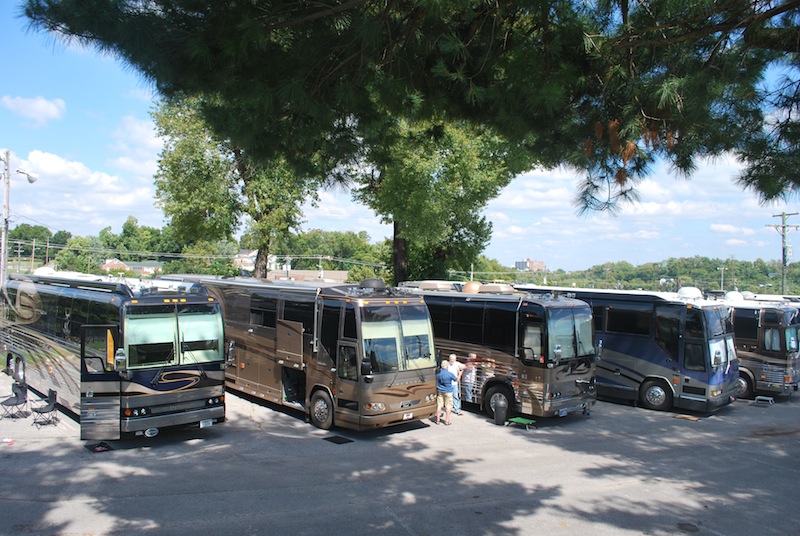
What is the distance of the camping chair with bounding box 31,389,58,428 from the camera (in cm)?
1216

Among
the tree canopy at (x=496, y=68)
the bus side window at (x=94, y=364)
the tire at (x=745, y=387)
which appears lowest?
the tire at (x=745, y=387)

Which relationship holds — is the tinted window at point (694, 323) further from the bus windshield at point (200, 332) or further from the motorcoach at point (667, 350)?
the bus windshield at point (200, 332)

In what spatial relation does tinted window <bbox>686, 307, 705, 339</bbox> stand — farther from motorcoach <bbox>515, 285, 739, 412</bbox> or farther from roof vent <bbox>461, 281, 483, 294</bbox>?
roof vent <bbox>461, 281, 483, 294</bbox>

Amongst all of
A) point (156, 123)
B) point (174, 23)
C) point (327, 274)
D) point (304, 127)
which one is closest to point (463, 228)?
point (156, 123)

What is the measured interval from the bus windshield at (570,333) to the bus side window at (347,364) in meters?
4.61

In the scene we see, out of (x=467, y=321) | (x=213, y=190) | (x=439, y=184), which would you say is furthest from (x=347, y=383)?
(x=213, y=190)

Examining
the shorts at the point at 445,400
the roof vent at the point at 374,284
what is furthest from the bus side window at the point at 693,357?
the roof vent at the point at 374,284

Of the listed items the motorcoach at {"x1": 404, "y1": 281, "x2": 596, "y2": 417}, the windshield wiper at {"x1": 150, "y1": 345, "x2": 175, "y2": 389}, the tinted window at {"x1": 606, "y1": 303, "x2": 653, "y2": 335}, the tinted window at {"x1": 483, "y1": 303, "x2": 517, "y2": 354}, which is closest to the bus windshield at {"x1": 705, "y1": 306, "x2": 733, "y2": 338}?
the tinted window at {"x1": 606, "y1": 303, "x2": 653, "y2": 335}

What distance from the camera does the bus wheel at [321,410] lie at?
12.8 metres

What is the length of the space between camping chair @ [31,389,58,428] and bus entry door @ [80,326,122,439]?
7.40 ft

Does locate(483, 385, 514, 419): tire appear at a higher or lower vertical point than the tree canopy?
lower

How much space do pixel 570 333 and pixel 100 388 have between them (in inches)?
399

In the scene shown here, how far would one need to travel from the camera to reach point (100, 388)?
34.7 ft

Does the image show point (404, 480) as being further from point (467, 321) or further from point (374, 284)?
point (467, 321)
